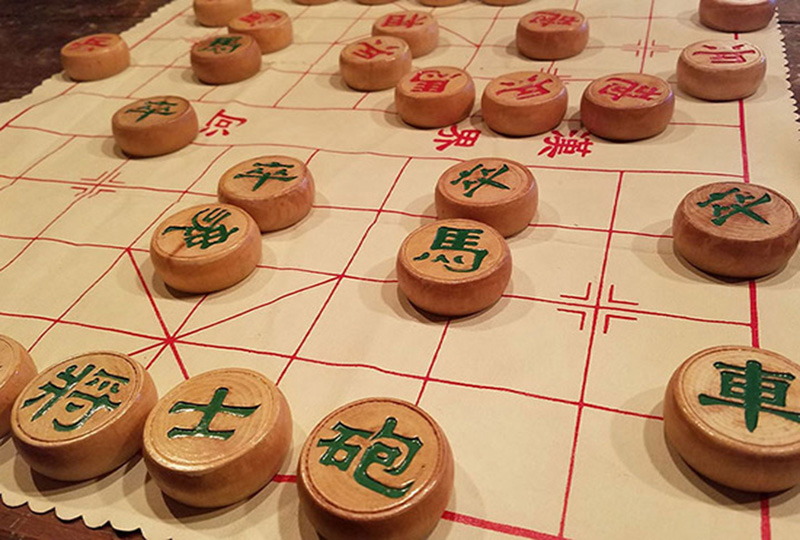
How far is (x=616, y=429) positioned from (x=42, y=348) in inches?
38.8

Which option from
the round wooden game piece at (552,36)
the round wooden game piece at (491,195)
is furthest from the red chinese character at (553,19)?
the round wooden game piece at (491,195)

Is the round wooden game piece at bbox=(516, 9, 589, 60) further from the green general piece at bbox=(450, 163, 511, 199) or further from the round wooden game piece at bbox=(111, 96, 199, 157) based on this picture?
the round wooden game piece at bbox=(111, 96, 199, 157)

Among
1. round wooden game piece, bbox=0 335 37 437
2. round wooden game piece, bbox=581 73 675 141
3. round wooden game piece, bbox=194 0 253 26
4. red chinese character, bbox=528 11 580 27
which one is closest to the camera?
round wooden game piece, bbox=0 335 37 437

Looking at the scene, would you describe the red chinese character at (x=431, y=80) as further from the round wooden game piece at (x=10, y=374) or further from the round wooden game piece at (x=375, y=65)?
the round wooden game piece at (x=10, y=374)

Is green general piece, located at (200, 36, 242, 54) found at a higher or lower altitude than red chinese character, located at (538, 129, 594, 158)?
higher

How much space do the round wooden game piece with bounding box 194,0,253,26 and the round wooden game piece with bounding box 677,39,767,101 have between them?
4.74 feet

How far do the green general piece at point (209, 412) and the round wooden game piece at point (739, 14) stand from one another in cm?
170

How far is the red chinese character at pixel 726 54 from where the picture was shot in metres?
1.66

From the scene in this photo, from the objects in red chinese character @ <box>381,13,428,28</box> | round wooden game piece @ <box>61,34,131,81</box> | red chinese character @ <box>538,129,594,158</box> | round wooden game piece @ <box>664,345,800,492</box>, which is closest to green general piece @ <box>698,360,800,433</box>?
round wooden game piece @ <box>664,345,800,492</box>

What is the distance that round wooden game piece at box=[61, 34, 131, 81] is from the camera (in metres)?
2.07

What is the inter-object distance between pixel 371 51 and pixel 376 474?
4.48 ft

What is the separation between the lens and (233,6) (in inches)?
92.6

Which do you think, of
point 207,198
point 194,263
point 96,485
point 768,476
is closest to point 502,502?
point 768,476

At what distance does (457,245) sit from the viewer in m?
1.24
